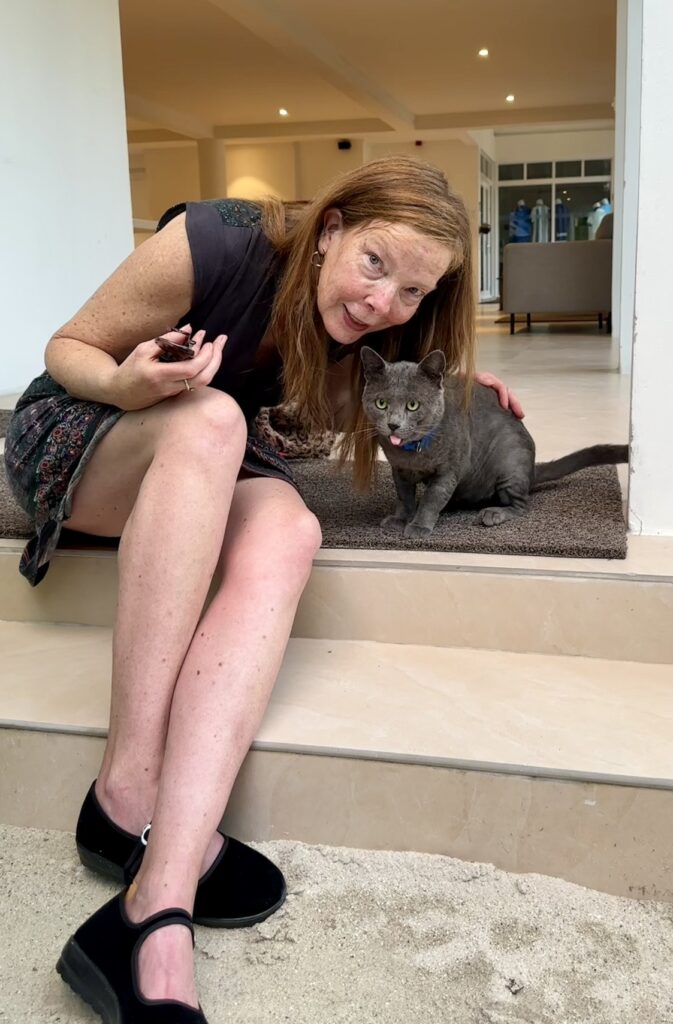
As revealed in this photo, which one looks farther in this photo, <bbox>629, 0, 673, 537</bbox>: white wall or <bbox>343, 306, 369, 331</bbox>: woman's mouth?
<bbox>629, 0, 673, 537</bbox>: white wall

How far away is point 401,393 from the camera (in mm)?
1545

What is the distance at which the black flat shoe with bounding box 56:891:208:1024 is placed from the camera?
894 mm

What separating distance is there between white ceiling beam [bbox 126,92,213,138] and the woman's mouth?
9.98 m

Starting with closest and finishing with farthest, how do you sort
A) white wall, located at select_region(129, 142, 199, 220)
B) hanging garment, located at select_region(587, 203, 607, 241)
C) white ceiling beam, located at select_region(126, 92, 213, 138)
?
1. white ceiling beam, located at select_region(126, 92, 213, 138)
2. white wall, located at select_region(129, 142, 199, 220)
3. hanging garment, located at select_region(587, 203, 607, 241)

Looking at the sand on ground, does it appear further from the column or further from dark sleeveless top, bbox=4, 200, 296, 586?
the column

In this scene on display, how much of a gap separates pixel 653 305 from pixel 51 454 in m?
A: 0.97

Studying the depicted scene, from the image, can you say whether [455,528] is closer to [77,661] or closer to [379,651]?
[379,651]

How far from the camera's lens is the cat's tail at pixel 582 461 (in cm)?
182

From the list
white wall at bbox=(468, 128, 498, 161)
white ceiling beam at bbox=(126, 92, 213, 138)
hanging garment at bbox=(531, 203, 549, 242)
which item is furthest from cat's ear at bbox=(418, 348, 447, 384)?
hanging garment at bbox=(531, 203, 549, 242)

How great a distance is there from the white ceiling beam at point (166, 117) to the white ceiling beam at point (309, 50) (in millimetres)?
2289

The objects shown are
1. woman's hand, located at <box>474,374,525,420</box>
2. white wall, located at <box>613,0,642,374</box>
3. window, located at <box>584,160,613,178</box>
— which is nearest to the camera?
woman's hand, located at <box>474,374,525,420</box>

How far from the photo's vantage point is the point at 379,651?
148 cm

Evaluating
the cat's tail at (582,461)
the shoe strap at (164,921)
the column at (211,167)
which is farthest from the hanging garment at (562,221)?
the shoe strap at (164,921)

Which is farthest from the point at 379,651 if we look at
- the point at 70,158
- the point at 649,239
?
the point at 70,158
